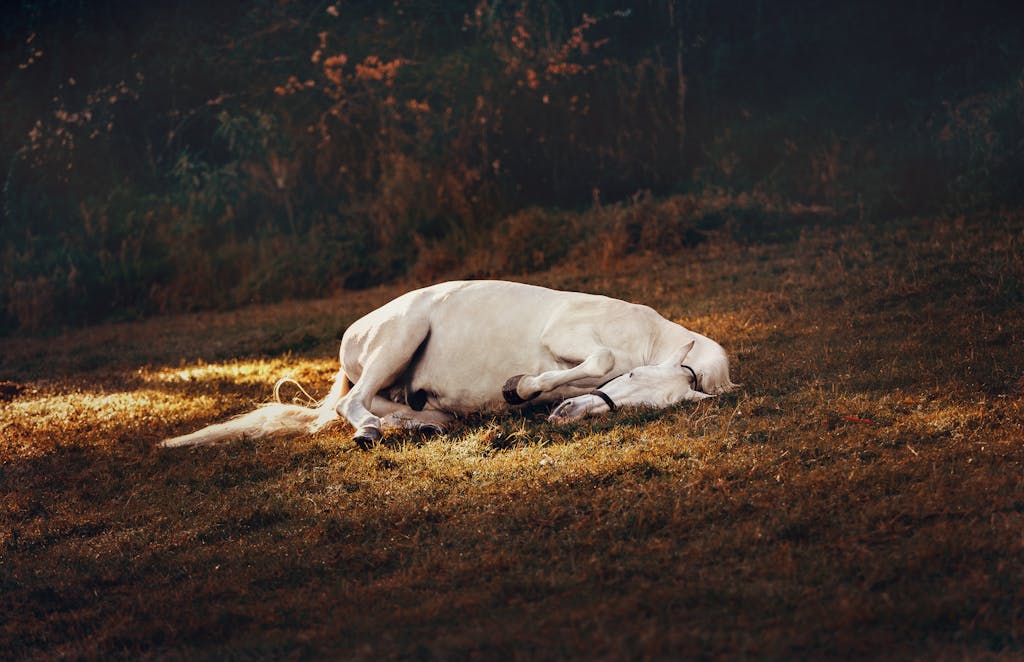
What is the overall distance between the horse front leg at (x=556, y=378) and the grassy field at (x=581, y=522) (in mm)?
144

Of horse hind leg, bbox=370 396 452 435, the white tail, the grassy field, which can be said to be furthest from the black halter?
the white tail

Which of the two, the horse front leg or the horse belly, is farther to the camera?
the horse belly

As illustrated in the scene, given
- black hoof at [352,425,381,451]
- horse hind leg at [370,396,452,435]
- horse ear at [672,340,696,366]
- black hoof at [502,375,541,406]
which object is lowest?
horse hind leg at [370,396,452,435]

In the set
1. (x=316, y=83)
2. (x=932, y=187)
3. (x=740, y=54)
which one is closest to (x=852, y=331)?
(x=932, y=187)

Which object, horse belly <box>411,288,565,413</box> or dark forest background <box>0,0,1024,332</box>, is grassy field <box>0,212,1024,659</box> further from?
dark forest background <box>0,0,1024,332</box>

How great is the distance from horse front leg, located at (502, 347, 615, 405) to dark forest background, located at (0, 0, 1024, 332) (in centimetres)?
589

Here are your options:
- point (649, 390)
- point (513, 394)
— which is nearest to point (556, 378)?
point (513, 394)

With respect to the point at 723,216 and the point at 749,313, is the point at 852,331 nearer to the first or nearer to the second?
the point at 749,313

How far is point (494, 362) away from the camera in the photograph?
221 inches

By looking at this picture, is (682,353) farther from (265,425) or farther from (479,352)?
(265,425)

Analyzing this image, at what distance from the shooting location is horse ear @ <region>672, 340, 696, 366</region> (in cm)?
522

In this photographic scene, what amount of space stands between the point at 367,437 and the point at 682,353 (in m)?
1.75

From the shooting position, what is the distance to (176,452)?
545 centimetres

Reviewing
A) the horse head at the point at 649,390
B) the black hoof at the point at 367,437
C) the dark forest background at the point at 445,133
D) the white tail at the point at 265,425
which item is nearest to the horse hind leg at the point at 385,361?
the white tail at the point at 265,425
